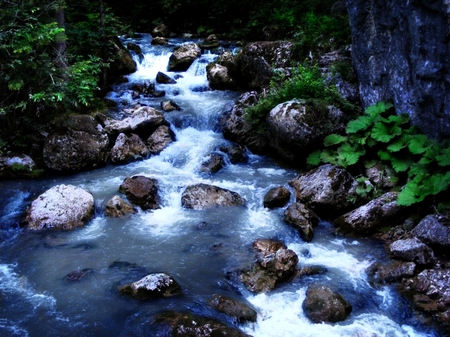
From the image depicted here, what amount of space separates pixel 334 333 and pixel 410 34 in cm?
628

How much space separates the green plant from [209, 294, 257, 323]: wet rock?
3913mm

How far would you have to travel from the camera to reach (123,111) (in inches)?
575

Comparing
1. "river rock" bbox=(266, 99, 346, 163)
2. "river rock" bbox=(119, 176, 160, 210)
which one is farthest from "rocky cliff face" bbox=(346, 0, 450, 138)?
"river rock" bbox=(119, 176, 160, 210)

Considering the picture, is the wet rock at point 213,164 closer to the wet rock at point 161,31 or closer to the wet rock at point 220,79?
the wet rock at point 220,79

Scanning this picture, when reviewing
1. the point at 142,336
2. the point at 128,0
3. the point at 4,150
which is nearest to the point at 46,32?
the point at 4,150

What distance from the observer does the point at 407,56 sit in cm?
953

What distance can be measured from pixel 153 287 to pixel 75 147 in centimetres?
612

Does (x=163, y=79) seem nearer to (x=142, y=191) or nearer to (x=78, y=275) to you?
(x=142, y=191)

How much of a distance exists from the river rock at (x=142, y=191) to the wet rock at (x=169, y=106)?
450 cm

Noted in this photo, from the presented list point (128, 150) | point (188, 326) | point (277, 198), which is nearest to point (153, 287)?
point (188, 326)

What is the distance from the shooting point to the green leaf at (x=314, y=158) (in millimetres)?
10791

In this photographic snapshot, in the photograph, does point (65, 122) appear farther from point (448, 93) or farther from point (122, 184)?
point (448, 93)

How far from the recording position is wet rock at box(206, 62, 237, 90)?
16.2m

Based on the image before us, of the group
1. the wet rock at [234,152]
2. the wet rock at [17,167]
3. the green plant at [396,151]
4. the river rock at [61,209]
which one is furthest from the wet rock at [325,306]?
the wet rock at [17,167]
